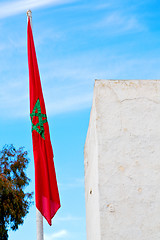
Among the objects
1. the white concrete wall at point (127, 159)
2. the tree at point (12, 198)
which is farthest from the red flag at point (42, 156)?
the tree at point (12, 198)

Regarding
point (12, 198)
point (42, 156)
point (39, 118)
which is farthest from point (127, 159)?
point (12, 198)

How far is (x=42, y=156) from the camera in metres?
6.48

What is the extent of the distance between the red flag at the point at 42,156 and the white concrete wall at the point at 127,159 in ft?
3.83

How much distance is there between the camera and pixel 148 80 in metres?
5.86

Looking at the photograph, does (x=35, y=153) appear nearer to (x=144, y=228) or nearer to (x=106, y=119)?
(x=106, y=119)

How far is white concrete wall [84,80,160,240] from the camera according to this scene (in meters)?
5.07

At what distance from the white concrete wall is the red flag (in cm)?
117

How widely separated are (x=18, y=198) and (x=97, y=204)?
15.7m

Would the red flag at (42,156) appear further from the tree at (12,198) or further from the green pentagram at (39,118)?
the tree at (12,198)

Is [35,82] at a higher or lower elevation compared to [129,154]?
higher

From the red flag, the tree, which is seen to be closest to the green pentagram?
the red flag

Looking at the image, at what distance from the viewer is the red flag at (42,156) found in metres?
6.32

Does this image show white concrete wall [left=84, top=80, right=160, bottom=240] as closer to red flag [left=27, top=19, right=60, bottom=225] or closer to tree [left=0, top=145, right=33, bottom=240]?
red flag [left=27, top=19, right=60, bottom=225]

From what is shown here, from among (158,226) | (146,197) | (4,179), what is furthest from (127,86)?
(4,179)
